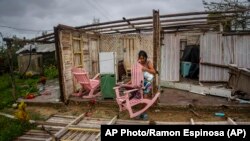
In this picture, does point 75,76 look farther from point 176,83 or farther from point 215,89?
point 215,89

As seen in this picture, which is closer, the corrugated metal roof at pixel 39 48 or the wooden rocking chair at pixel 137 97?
the wooden rocking chair at pixel 137 97

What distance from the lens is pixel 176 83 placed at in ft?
35.5

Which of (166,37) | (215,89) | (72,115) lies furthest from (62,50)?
(215,89)

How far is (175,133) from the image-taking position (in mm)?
4117

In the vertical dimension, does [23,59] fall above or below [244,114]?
above

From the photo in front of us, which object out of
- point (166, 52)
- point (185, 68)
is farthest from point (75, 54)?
point (185, 68)

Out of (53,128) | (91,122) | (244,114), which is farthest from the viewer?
(244,114)

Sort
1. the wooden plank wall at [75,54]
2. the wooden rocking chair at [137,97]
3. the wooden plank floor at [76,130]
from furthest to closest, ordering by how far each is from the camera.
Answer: the wooden plank wall at [75,54] → the wooden rocking chair at [137,97] → the wooden plank floor at [76,130]

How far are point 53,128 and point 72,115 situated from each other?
1304 millimetres

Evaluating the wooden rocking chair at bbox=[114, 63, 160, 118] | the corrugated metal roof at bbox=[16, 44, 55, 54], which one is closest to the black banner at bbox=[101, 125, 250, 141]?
the wooden rocking chair at bbox=[114, 63, 160, 118]

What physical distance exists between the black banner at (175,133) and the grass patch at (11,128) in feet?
9.79

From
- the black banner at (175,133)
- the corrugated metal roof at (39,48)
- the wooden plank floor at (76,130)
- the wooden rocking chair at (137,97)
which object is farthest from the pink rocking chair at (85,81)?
the corrugated metal roof at (39,48)

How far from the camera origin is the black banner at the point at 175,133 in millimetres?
4086

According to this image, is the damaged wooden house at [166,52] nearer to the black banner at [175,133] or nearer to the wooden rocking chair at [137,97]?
the wooden rocking chair at [137,97]
